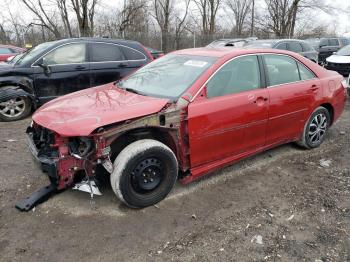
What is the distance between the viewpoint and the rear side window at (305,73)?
4.73m

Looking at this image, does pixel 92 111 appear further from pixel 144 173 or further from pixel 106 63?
pixel 106 63

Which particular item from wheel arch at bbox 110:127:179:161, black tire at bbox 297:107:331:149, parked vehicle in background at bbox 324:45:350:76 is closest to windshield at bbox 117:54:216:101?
wheel arch at bbox 110:127:179:161

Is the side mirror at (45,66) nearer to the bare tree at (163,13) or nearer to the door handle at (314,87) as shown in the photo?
the door handle at (314,87)

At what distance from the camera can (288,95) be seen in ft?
14.4

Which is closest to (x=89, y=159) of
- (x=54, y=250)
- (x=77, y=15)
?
(x=54, y=250)

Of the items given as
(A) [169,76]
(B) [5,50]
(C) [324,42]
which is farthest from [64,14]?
(A) [169,76]

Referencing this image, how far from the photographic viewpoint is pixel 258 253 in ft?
9.37

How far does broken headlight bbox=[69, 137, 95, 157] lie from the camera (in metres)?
3.15

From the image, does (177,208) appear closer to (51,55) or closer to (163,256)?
(163,256)

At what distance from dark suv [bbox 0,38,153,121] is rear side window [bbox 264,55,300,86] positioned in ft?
13.9

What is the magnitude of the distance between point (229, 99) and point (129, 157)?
134 cm

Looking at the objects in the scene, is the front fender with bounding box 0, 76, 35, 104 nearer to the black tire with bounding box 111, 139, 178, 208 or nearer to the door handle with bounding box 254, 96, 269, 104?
the black tire with bounding box 111, 139, 178, 208

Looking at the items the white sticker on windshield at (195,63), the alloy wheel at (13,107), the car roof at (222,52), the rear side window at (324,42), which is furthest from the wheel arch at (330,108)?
the rear side window at (324,42)

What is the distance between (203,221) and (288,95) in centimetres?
211
